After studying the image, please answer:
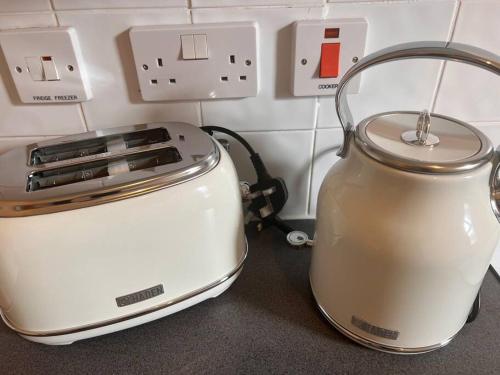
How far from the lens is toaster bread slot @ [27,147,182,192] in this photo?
0.42 m

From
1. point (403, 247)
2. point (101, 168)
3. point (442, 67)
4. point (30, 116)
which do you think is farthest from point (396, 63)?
point (30, 116)

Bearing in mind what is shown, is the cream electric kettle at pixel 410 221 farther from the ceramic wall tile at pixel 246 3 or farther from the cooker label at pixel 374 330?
the ceramic wall tile at pixel 246 3

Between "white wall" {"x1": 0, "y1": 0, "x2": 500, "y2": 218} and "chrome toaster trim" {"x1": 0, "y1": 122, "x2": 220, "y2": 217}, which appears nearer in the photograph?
"chrome toaster trim" {"x1": 0, "y1": 122, "x2": 220, "y2": 217}

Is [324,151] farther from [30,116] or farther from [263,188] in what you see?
[30,116]

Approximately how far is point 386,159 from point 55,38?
42cm

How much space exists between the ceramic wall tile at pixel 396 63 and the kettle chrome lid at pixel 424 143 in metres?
0.13

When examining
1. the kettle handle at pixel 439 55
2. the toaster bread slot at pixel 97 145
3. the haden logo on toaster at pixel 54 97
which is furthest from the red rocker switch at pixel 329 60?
the haden logo on toaster at pixel 54 97

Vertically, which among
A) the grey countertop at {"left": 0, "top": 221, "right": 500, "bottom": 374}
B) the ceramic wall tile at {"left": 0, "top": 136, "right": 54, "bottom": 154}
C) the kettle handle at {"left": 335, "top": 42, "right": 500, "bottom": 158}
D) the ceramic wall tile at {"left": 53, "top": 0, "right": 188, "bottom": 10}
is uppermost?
the ceramic wall tile at {"left": 53, "top": 0, "right": 188, "bottom": 10}

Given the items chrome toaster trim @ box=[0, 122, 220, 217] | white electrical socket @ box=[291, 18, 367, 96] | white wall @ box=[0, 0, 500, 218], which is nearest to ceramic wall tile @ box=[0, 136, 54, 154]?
white wall @ box=[0, 0, 500, 218]

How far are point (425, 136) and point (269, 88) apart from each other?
0.24 metres

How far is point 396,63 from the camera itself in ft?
1.76

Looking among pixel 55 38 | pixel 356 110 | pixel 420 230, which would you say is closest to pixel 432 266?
pixel 420 230

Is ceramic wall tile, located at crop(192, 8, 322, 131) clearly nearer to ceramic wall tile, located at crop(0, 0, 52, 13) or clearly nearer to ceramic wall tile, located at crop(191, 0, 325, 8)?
ceramic wall tile, located at crop(191, 0, 325, 8)

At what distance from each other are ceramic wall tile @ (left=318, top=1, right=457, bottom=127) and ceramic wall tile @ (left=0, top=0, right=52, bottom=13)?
0.35 metres
